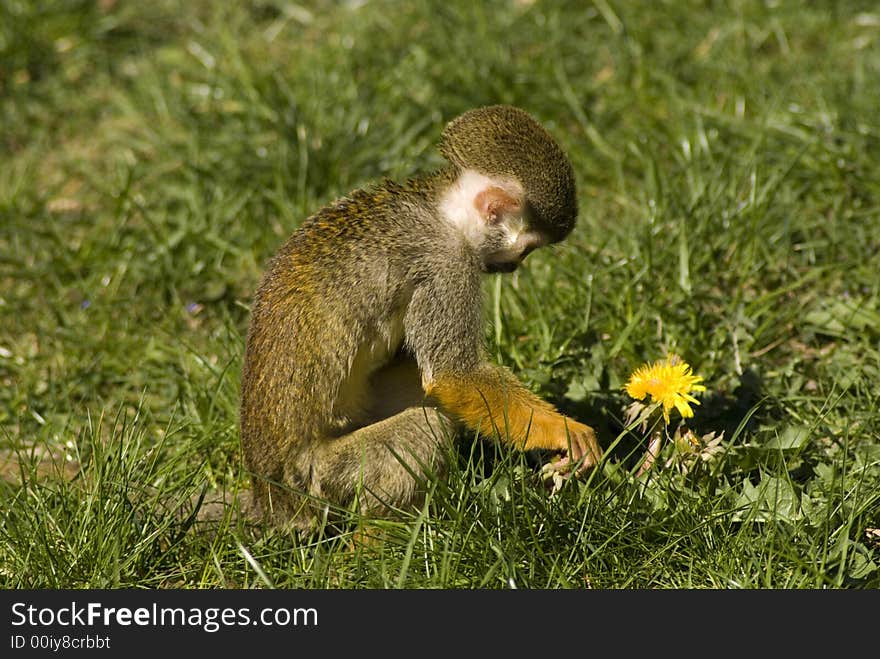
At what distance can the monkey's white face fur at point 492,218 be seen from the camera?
4.17 metres

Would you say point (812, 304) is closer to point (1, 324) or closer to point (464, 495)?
point (464, 495)

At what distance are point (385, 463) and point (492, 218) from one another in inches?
40.1

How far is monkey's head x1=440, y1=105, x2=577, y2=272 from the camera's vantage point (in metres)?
4.11

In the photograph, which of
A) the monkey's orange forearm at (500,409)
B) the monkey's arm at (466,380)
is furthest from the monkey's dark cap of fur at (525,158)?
the monkey's orange forearm at (500,409)

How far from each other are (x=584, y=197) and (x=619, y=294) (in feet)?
3.90

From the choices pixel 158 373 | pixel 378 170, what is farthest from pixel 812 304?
pixel 158 373

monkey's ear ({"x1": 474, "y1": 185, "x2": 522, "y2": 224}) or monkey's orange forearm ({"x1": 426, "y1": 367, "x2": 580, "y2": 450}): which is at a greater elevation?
monkey's ear ({"x1": 474, "y1": 185, "x2": 522, "y2": 224})

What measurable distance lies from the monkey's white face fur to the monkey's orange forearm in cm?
47

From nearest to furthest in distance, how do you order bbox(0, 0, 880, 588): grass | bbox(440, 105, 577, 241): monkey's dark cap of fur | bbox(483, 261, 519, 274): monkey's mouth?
bbox(0, 0, 880, 588): grass → bbox(440, 105, 577, 241): monkey's dark cap of fur → bbox(483, 261, 519, 274): monkey's mouth

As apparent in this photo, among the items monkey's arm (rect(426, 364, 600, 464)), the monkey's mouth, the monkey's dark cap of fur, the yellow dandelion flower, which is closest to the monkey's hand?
monkey's arm (rect(426, 364, 600, 464))

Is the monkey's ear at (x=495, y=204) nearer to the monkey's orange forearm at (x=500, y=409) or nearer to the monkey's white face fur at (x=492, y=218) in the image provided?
the monkey's white face fur at (x=492, y=218)

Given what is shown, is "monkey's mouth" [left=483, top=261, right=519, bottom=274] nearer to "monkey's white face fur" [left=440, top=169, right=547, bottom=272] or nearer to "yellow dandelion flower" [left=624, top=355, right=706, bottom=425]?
"monkey's white face fur" [left=440, top=169, right=547, bottom=272]

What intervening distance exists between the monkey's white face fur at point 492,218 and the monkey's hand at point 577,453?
0.68m

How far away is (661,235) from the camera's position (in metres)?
5.66
